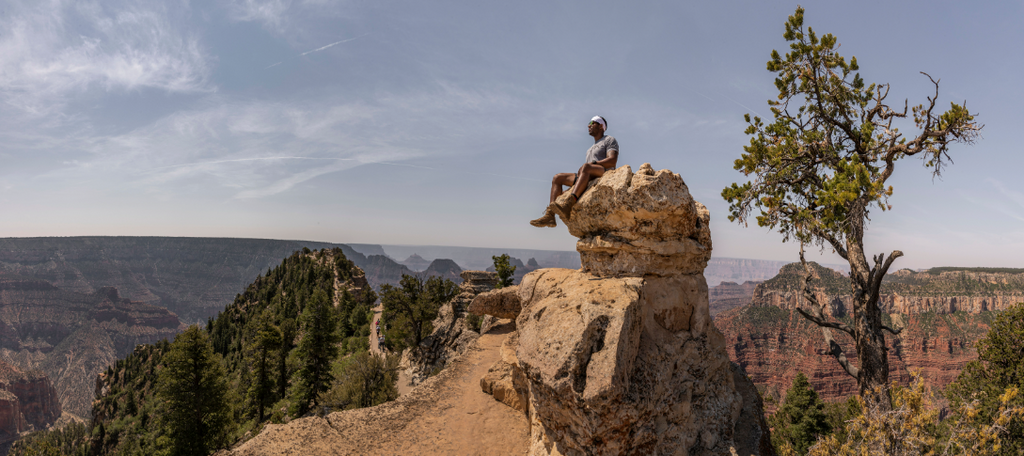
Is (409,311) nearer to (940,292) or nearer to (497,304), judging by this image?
(497,304)

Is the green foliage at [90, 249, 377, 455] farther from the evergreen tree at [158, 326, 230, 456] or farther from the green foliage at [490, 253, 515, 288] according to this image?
the green foliage at [490, 253, 515, 288]

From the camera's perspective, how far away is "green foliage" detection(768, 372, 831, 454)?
33.2 metres

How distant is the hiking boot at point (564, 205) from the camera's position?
490 inches

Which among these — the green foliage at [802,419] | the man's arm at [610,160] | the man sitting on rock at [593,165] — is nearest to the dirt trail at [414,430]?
the man sitting on rock at [593,165]

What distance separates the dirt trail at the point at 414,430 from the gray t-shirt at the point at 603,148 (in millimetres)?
8992

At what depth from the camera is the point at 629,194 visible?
1097cm

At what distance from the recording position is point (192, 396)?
24.7 m

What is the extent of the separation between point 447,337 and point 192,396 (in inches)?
684

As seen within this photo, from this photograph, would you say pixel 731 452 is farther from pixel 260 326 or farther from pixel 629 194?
pixel 260 326

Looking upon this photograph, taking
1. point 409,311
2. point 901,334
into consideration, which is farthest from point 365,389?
point 901,334

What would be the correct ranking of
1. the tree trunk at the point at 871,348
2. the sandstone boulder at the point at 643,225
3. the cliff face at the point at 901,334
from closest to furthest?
1. the sandstone boulder at the point at 643,225
2. the tree trunk at the point at 871,348
3. the cliff face at the point at 901,334

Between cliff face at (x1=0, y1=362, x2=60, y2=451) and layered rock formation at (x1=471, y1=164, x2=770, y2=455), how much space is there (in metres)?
249

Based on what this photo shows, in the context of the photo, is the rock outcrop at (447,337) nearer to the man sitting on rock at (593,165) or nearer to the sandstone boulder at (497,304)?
the sandstone boulder at (497,304)

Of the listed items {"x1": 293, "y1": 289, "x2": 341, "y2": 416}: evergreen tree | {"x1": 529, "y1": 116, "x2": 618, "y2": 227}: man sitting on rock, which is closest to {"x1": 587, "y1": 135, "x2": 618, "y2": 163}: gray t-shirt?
{"x1": 529, "y1": 116, "x2": 618, "y2": 227}: man sitting on rock
